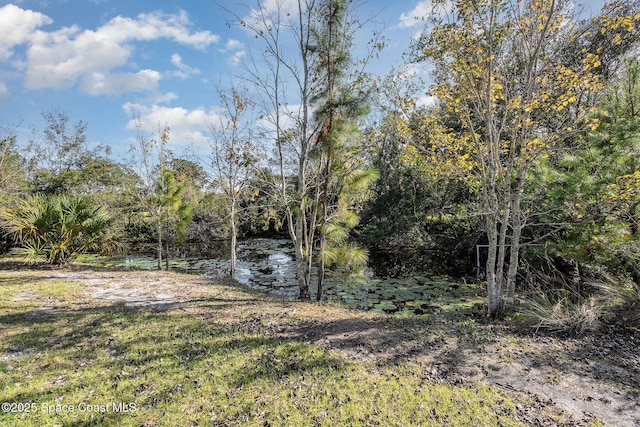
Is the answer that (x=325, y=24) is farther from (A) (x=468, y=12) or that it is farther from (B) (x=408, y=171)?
(B) (x=408, y=171)

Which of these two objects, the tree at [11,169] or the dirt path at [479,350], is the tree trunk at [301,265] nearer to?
the dirt path at [479,350]

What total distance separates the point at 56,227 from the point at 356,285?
8.54m

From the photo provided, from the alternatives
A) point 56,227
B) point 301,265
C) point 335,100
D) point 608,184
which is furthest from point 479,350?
point 56,227

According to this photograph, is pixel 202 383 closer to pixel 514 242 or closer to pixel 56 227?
pixel 514 242

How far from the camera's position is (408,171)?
44.6ft

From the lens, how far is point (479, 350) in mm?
4133

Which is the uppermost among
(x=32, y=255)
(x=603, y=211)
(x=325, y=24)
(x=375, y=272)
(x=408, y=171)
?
(x=325, y=24)

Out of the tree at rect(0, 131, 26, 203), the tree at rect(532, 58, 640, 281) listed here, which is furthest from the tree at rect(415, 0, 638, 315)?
the tree at rect(0, 131, 26, 203)

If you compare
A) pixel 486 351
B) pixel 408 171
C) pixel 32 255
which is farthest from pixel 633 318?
pixel 32 255

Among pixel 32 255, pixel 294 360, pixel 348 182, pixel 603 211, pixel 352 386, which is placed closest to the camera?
pixel 352 386

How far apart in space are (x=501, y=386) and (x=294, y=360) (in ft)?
7.59

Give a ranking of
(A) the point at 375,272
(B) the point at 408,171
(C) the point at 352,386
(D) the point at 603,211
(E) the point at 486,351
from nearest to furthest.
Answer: (C) the point at 352,386, (E) the point at 486,351, (D) the point at 603,211, (A) the point at 375,272, (B) the point at 408,171

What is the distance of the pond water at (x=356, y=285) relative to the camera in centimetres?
760

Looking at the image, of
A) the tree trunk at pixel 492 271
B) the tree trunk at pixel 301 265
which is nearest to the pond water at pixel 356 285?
the tree trunk at pixel 301 265
